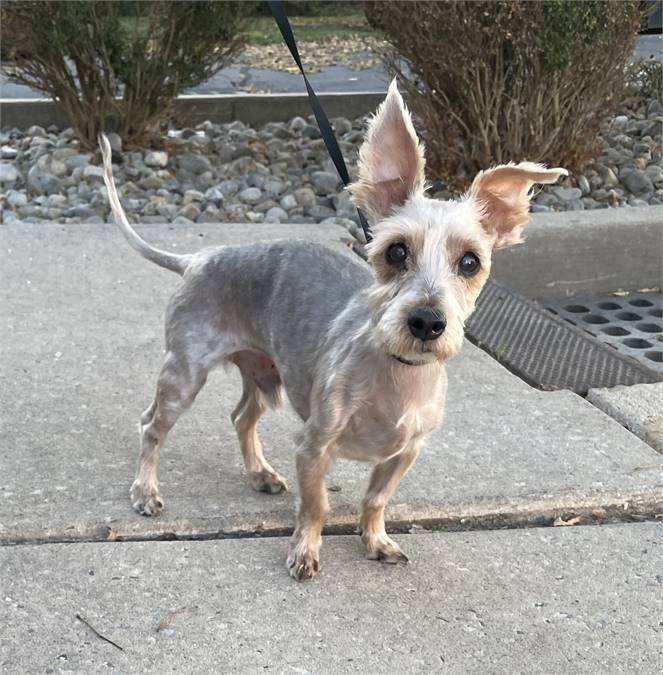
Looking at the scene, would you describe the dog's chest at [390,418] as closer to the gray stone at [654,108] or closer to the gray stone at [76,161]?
the gray stone at [76,161]

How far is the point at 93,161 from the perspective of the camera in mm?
9047

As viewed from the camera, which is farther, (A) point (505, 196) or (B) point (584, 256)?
(B) point (584, 256)

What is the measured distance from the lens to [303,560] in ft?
11.8

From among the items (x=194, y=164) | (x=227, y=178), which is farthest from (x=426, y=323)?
(x=194, y=164)

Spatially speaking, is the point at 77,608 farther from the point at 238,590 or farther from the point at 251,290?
the point at 251,290

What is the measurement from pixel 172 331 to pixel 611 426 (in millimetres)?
1963

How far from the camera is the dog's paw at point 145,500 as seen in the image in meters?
3.91

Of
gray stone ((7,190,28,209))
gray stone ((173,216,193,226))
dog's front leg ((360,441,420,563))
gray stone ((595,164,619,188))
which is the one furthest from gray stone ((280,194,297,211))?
dog's front leg ((360,441,420,563))

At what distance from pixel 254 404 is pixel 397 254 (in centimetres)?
113

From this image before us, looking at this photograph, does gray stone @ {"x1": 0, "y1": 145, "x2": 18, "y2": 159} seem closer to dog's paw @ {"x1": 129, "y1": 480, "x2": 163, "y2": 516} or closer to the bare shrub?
the bare shrub

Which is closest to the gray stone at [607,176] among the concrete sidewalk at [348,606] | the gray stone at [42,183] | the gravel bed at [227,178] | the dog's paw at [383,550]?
the gravel bed at [227,178]

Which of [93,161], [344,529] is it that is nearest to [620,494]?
[344,529]

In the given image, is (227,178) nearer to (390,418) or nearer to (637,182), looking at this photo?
(637,182)

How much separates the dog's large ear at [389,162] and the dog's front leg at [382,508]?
84 centimetres
